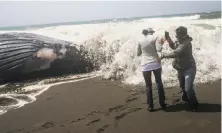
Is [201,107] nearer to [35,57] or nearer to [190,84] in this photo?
[190,84]

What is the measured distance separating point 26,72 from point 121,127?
499cm

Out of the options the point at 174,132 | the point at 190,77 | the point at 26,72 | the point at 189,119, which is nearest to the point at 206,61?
the point at 190,77

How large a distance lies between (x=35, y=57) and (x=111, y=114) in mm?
4328

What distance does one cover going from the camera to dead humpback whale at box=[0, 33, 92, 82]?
8875mm

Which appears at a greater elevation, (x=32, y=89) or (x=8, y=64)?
(x=8, y=64)

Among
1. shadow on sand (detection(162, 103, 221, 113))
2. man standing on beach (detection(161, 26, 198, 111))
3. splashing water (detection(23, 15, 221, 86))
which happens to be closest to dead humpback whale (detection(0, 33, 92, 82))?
splashing water (detection(23, 15, 221, 86))

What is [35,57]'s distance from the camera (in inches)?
355

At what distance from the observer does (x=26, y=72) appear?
355 inches

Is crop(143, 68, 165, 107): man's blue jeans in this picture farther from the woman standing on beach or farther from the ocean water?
the ocean water

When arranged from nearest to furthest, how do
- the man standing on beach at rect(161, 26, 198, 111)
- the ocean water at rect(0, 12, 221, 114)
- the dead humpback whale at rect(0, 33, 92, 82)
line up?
the man standing on beach at rect(161, 26, 198, 111) → the ocean water at rect(0, 12, 221, 114) → the dead humpback whale at rect(0, 33, 92, 82)

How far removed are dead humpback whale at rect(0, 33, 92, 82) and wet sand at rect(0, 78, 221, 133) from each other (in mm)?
1879

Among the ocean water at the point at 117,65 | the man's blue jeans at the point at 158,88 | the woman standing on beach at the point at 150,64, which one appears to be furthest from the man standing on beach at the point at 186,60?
the ocean water at the point at 117,65

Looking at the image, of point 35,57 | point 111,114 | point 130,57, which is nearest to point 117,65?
point 130,57

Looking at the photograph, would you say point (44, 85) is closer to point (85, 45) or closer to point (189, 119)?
point (85, 45)
